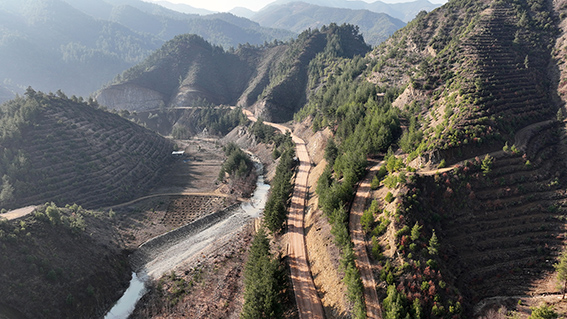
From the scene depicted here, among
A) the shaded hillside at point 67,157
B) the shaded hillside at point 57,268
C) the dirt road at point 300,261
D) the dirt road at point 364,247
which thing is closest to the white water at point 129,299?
the shaded hillside at point 57,268

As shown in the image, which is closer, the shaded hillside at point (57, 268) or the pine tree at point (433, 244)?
the pine tree at point (433, 244)

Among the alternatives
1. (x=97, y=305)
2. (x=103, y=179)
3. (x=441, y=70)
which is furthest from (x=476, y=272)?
(x=103, y=179)

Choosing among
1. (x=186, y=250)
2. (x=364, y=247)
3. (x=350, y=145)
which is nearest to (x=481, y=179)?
(x=364, y=247)

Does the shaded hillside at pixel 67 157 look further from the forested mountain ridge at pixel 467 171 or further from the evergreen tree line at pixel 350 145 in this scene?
the forested mountain ridge at pixel 467 171

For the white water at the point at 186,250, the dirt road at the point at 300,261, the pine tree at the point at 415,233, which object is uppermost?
the pine tree at the point at 415,233

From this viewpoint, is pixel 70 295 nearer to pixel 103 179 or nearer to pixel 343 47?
pixel 103 179

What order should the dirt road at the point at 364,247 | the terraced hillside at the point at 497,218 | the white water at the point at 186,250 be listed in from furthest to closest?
the white water at the point at 186,250 < the terraced hillside at the point at 497,218 < the dirt road at the point at 364,247

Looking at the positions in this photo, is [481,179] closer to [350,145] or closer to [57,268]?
[350,145]
